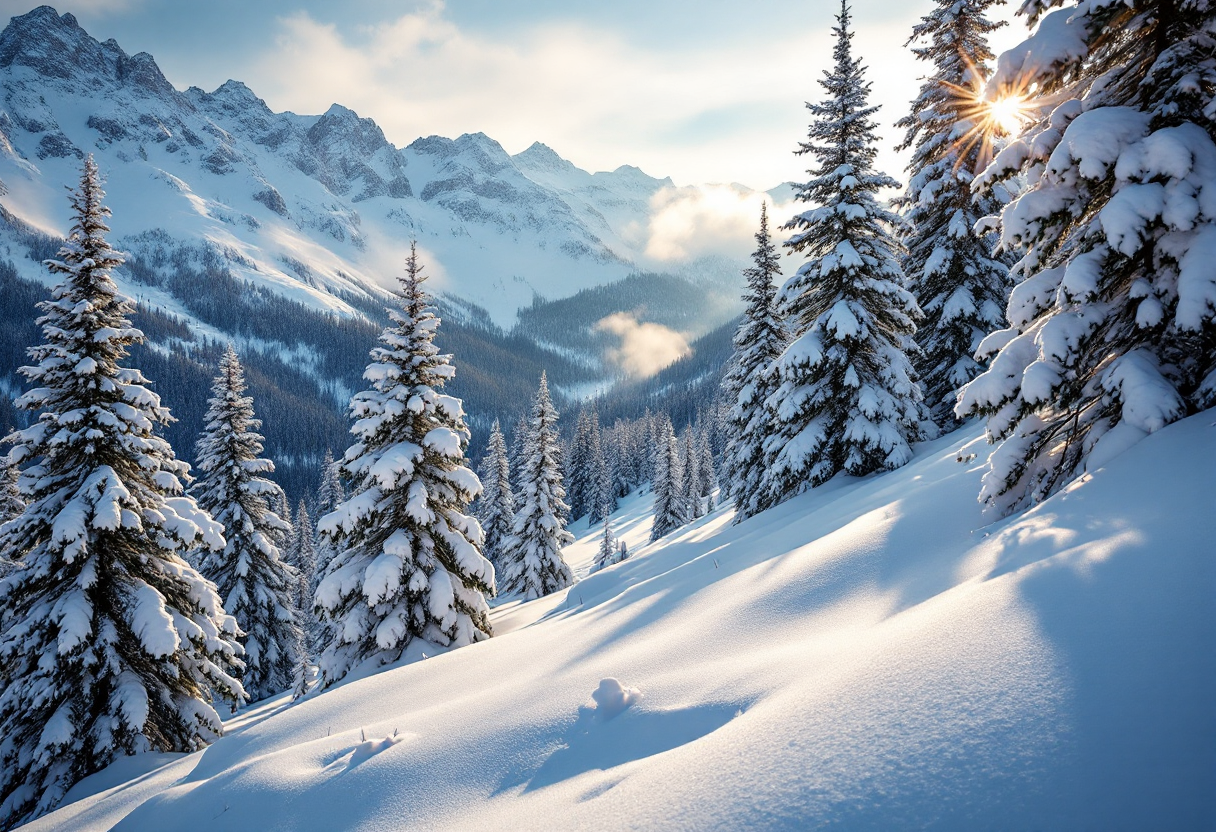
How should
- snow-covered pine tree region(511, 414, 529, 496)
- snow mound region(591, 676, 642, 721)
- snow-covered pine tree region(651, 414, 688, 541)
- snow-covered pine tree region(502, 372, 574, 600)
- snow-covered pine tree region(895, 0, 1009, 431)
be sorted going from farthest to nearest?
snow-covered pine tree region(651, 414, 688, 541)
snow-covered pine tree region(511, 414, 529, 496)
snow-covered pine tree region(502, 372, 574, 600)
snow-covered pine tree region(895, 0, 1009, 431)
snow mound region(591, 676, 642, 721)

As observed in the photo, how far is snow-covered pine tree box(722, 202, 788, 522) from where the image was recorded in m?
19.2

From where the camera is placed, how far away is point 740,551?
882 cm

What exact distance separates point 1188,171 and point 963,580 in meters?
3.76

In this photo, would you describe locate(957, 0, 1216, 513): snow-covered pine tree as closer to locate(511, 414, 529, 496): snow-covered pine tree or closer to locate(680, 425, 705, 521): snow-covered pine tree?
locate(511, 414, 529, 496): snow-covered pine tree

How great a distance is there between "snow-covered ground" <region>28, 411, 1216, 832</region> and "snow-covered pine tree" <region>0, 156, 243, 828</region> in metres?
5.25

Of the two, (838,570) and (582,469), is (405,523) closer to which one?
(838,570)

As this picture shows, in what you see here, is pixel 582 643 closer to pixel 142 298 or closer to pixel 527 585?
pixel 527 585

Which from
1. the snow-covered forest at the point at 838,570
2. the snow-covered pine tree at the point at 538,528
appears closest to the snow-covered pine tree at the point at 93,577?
the snow-covered forest at the point at 838,570

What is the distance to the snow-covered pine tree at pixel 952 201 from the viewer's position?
48.9 ft

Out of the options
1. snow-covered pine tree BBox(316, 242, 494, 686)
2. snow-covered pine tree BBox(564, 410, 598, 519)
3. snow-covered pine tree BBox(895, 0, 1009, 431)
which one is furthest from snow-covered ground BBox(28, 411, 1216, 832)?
snow-covered pine tree BBox(564, 410, 598, 519)

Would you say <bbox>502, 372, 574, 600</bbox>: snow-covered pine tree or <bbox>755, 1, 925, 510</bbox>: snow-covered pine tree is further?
<bbox>502, 372, 574, 600</bbox>: snow-covered pine tree

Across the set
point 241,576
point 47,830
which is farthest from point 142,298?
point 47,830

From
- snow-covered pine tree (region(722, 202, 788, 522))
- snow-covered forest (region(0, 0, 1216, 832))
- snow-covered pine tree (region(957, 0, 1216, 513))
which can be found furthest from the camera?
snow-covered pine tree (region(722, 202, 788, 522))

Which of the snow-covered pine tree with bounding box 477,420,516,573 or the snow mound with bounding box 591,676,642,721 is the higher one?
the snow-covered pine tree with bounding box 477,420,516,573
